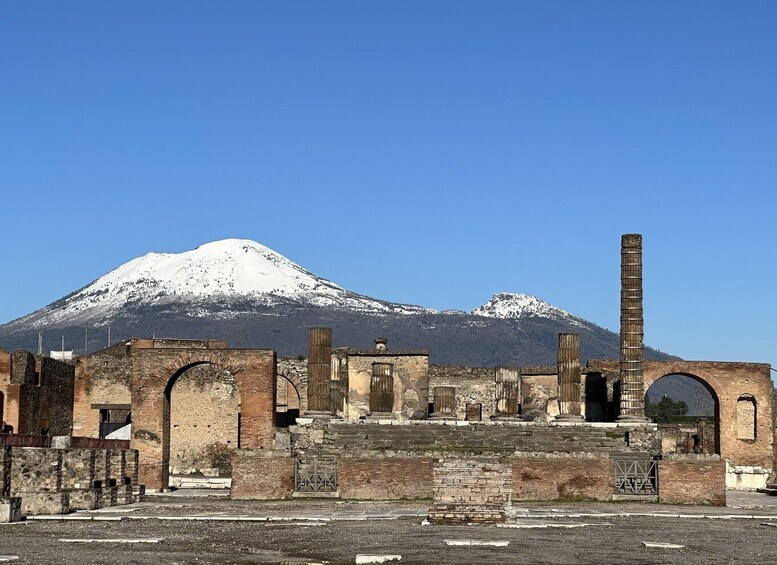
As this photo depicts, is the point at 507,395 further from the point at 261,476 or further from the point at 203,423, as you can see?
the point at 261,476

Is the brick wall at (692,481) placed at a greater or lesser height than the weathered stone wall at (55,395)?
lesser

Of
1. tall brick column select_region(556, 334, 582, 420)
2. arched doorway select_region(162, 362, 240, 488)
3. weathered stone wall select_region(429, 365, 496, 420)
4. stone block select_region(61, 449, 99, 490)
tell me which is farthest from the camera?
weathered stone wall select_region(429, 365, 496, 420)

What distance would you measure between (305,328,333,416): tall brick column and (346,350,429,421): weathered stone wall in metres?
5.71

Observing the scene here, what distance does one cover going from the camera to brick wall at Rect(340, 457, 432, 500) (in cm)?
3225

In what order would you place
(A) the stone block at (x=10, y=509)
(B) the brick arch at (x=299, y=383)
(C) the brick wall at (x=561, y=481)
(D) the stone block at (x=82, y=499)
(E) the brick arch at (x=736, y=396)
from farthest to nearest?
(B) the brick arch at (x=299, y=383), (E) the brick arch at (x=736, y=396), (C) the brick wall at (x=561, y=481), (D) the stone block at (x=82, y=499), (A) the stone block at (x=10, y=509)

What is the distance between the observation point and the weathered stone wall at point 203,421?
1813 inches

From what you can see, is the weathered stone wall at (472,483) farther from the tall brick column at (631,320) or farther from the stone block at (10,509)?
the tall brick column at (631,320)

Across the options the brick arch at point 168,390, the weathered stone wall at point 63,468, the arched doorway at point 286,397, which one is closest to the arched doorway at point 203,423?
the arched doorway at point 286,397

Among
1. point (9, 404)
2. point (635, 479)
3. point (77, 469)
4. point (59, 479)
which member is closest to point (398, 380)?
point (9, 404)

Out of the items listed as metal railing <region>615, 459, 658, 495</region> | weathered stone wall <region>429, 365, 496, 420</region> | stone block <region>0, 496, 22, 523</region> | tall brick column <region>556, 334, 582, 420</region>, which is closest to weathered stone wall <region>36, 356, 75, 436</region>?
weathered stone wall <region>429, 365, 496, 420</region>

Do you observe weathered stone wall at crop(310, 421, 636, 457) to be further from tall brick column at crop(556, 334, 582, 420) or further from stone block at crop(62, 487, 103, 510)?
stone block at crop(62, 487, 103, 510)

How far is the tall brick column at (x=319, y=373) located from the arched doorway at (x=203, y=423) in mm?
4880

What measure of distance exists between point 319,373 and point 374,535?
19.0 m

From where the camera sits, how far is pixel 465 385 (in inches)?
2034
